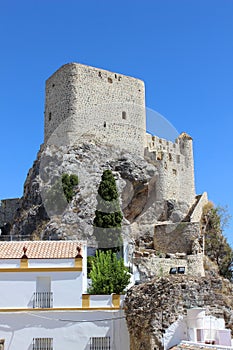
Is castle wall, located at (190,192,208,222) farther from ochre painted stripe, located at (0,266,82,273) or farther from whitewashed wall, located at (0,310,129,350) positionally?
whitewashed wall, located at (0,310,129,350)

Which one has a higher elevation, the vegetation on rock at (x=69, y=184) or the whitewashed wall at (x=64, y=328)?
the vegetation on rock at (x=69, y=184)

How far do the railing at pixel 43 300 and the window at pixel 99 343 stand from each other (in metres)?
2.04

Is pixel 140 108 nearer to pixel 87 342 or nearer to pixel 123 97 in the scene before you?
pixel 123 97

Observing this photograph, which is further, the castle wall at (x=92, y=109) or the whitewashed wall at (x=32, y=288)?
the castle wall at (x=92, y=109)

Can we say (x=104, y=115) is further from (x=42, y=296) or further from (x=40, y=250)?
(x=42, y=296)

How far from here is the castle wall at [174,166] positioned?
139 feet

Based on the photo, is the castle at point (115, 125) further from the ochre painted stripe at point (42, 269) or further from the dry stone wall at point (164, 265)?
the ochre painted stripe at point (42, 269)

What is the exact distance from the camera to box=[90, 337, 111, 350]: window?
1714cm

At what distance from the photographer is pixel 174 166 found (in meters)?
44.0

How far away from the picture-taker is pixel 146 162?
41250 mm

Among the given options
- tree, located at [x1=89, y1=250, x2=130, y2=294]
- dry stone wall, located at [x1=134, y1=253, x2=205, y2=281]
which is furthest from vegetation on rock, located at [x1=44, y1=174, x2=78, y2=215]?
tree, located at [x1=89, y1=250, x2=130, y2=294]

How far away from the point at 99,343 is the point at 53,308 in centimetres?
210

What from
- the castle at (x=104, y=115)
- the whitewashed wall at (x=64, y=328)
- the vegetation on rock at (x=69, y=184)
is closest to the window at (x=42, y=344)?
the whitewashed wall at (x=64, y=328)

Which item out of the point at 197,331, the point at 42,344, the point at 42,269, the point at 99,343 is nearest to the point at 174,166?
the point at 42,269
